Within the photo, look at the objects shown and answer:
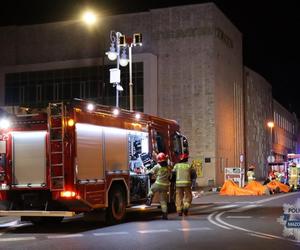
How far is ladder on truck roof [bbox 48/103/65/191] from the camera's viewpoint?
45.9 ft

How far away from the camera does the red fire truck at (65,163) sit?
14.0 metres

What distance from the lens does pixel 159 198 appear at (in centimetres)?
1717

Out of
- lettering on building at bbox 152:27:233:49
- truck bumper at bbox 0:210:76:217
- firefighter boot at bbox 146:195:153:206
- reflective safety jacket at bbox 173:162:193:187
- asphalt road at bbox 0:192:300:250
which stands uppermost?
lettering on building at bbox 152:27:233:49

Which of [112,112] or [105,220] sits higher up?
[112,112]

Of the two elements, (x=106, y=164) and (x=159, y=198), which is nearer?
(x=106, y=164)

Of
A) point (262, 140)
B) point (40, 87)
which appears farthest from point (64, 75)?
point (262, 140)

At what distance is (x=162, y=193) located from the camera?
16625mm

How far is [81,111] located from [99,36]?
138ft

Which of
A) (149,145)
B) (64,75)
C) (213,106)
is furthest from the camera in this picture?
(64,75)

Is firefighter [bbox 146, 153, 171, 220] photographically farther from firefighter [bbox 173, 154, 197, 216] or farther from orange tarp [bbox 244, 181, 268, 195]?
orange tarp [bbox 244, 181, 268, 195]

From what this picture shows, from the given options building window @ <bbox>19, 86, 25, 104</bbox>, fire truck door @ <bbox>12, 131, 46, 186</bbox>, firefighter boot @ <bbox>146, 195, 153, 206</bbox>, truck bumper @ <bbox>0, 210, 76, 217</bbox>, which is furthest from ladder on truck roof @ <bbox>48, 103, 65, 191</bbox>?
building window @ <bbox>19, 86, 25, 104</bbox>

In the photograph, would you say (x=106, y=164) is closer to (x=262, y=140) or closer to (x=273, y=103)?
(x=262, y=140)

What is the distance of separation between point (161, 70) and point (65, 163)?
126 ft

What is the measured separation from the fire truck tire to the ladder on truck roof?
1951 millimetres
